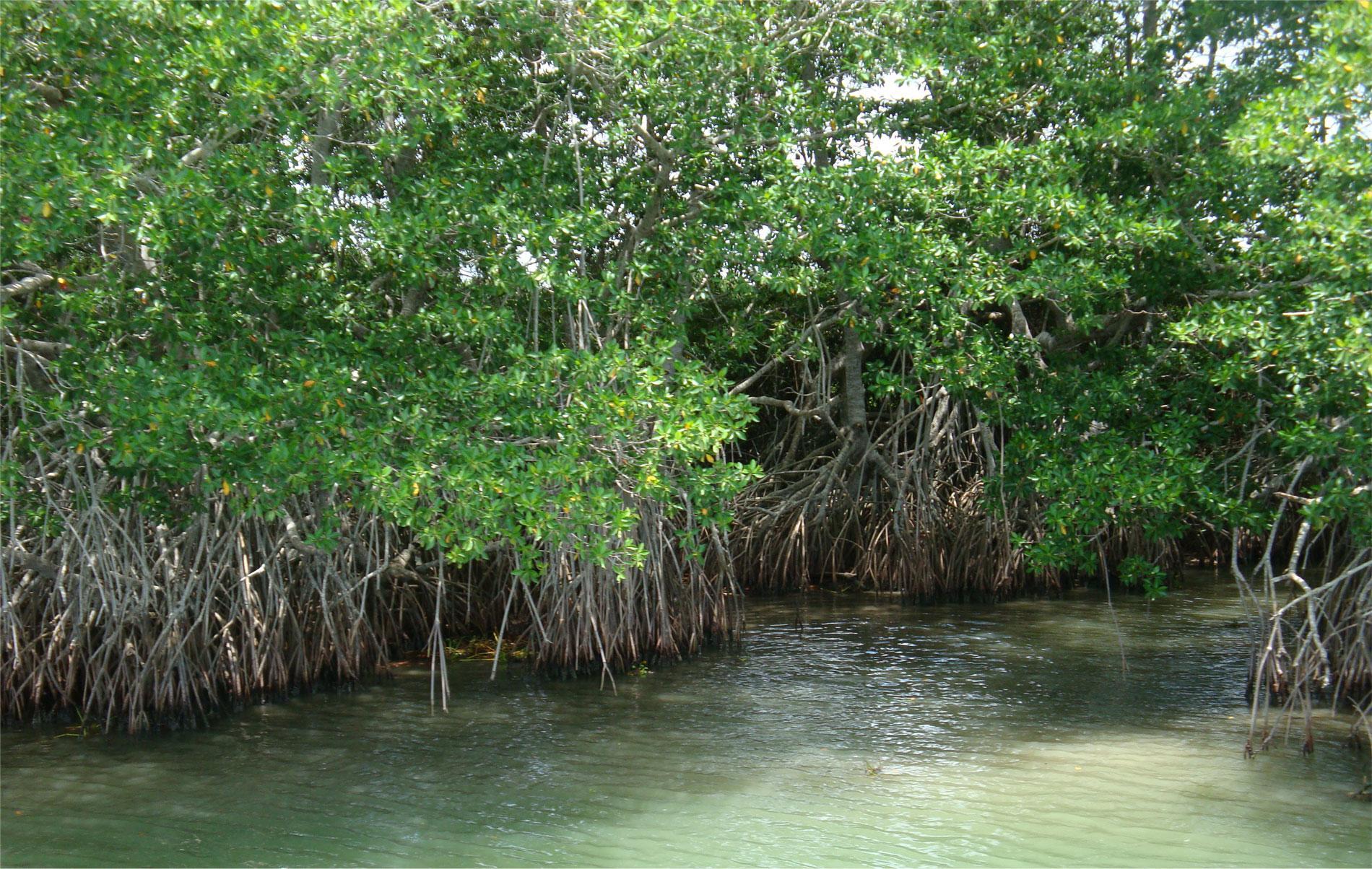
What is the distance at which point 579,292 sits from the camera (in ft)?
18.4

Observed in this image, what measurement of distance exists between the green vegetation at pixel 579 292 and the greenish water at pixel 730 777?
426 mm

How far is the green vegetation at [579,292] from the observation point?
4949 mm

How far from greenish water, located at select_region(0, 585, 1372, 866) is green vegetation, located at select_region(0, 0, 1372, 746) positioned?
1.40 feet

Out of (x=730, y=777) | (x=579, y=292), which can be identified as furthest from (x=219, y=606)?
(x=730, y=777)

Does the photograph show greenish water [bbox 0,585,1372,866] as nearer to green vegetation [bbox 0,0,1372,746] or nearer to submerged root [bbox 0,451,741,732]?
submerged root [bbox 0,451,741,732]

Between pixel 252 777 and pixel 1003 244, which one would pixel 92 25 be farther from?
pixel 1003 244

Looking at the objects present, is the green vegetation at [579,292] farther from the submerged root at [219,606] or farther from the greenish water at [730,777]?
the greenish water at [730,777]

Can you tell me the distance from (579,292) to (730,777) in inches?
86.7

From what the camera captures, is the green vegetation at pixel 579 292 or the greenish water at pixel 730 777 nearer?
the greenish water at pixel 730 777

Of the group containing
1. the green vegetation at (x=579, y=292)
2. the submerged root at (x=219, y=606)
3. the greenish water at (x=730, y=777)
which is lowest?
the greenish water at (x=730, y=777)

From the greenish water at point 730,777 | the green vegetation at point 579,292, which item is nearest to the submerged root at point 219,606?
the green vegetation at point 579,292

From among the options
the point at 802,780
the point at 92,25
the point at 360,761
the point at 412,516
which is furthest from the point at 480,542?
the point at 92,25

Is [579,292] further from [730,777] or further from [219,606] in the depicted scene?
[219,606]

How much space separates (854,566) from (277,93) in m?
6.25
